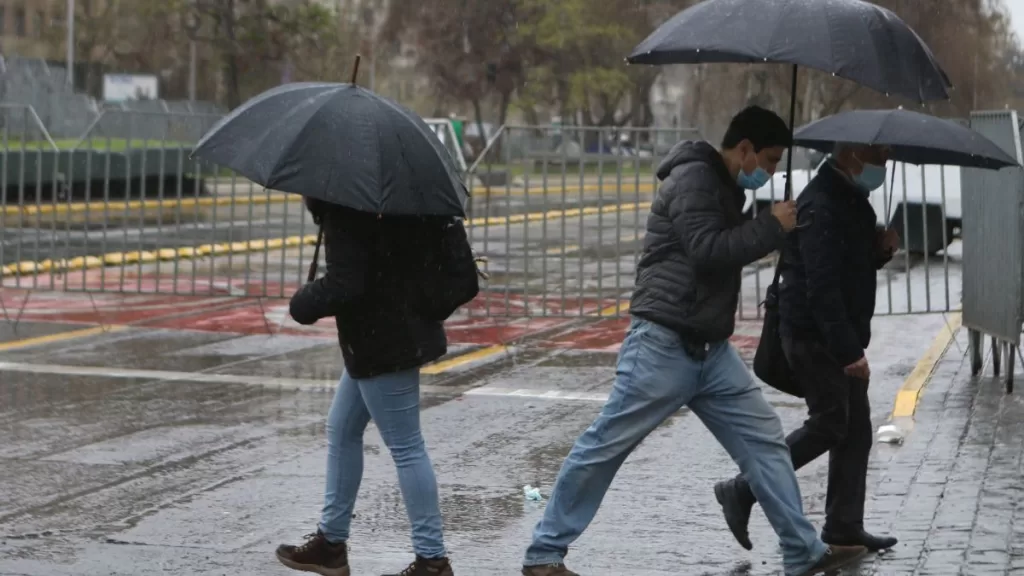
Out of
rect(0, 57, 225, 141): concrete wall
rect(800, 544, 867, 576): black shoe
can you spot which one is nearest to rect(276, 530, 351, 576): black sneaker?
rect(800, 544, 867, 576): black shoe

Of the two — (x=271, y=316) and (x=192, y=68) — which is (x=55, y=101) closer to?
(x=192, y=68)

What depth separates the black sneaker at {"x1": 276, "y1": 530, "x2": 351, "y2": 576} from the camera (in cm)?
600

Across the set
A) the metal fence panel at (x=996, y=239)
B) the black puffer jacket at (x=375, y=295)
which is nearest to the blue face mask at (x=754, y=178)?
the black puffer jacket at (x=375, y=295)

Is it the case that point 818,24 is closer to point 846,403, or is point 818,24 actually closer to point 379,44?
point 846,403

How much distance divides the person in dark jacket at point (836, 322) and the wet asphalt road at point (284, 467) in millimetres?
273

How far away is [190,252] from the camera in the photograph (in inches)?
639

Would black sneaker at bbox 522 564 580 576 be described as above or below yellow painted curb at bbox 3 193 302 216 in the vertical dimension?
below

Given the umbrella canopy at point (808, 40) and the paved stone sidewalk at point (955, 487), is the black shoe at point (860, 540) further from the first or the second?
the umbrella canopy at point (808, 40)

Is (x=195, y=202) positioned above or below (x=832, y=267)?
above

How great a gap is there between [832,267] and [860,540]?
1.08m

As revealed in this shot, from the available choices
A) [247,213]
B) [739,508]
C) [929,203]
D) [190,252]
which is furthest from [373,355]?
[929,203]

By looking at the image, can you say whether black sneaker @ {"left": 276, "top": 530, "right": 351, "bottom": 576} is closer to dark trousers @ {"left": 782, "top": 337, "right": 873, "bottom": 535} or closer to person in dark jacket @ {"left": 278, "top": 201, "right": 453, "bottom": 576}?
person in dark jacket @ {"left": 278, "top": 201, "right": 453, "bottom": 576}

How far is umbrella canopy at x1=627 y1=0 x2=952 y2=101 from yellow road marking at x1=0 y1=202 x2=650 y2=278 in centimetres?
769

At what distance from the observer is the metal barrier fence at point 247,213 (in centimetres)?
1352
